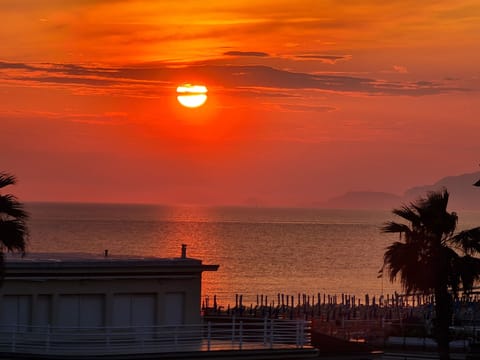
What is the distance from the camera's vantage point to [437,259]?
46531 mm

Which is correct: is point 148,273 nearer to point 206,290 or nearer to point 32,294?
point 32,294

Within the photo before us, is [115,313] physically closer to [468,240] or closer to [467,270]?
[467,270]

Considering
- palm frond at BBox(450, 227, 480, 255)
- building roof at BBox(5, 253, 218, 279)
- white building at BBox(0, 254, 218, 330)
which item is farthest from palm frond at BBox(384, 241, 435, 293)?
white building at BBox(0, 254, 218, 330)

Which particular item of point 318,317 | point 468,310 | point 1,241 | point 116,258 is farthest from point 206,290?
point 1,241

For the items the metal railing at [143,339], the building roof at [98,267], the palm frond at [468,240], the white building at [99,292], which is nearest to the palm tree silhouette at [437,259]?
the palm frond at [468,240]

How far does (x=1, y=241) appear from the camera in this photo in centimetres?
3681

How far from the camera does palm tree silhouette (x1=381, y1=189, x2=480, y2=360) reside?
4647 centimetres

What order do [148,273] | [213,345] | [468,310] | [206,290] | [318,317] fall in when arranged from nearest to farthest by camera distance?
[213,345] < [148,273] < [468,310] < [318,317] < [206,290]

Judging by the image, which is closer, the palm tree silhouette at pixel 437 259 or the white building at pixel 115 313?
the white building at pixel 115 313

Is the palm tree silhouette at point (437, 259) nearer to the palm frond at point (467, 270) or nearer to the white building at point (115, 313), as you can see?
the palm frond at point (467, 270)

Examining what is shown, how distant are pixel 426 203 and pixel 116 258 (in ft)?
35.9

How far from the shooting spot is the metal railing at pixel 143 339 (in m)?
41.2

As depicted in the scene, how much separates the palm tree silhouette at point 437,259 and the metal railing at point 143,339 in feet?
14.8

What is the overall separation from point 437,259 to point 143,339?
10.7 meters
